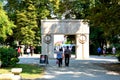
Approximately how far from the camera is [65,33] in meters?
44.3

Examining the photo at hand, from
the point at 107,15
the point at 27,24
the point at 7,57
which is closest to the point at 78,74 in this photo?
the point at 107,15

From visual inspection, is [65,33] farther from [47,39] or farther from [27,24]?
[27,24]

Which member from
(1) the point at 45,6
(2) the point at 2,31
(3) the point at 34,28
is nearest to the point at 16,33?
(3) the point at 34,28

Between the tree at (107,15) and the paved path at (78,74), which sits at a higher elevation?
the tree at (107,15)

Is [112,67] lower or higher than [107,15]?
lower

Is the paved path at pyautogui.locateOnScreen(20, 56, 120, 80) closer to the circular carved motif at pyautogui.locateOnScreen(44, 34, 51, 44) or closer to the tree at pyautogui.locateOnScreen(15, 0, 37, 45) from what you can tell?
the circular carved motif at pyautogui.locateOnScreen(44, 34, 51, 44)

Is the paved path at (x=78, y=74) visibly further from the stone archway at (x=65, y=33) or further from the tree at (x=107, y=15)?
the stone archway at (x=65, y=33)

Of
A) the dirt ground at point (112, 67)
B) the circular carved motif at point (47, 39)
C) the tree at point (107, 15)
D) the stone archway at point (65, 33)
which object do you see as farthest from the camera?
the stone archway at point (65, 33)

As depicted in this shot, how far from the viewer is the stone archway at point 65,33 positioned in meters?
44.2

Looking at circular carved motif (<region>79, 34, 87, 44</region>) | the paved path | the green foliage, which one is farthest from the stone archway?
the green foliage

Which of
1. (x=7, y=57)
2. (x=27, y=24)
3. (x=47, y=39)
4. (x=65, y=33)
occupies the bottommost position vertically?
(x=7, y=57)

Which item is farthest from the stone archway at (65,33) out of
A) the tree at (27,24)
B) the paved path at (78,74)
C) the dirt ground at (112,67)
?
the tree at (27,24)

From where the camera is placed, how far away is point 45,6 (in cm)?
7181

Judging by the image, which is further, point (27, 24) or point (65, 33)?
point (27, 24)
